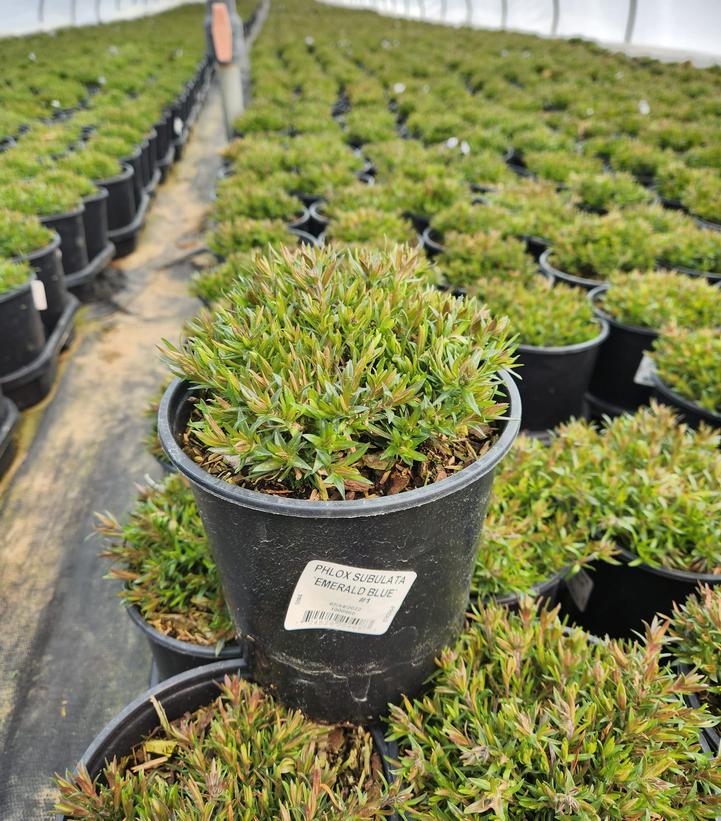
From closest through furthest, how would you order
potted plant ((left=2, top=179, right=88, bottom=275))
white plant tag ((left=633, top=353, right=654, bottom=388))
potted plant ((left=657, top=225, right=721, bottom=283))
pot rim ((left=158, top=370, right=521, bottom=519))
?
pot rim ((left=158, top=370, right=521, bottom=519)) < white plant tag ((left=633, top=353, right=654, bottom=388)) < potted plant ((left=657, top=225, right=721, bottom=283)) < potted plant ((left=2, top=179, right=88, bottom=275))

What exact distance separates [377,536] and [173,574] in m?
0.97

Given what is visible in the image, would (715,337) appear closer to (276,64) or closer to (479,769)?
(479,769)

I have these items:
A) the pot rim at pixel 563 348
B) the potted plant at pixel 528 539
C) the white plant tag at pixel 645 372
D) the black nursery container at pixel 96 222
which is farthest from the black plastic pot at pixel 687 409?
the black nursery container at pixel 96 222

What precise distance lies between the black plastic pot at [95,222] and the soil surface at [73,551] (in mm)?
422

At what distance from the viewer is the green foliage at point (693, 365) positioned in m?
2.76

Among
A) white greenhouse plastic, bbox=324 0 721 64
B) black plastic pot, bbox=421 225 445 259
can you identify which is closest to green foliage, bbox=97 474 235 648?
black plastic pot, bbox=421 225 445 259

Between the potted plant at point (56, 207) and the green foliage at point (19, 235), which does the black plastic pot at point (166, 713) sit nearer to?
the green foliage at point (19, 235)

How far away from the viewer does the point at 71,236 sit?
190 inches

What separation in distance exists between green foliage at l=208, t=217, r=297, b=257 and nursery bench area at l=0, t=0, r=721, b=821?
23mm

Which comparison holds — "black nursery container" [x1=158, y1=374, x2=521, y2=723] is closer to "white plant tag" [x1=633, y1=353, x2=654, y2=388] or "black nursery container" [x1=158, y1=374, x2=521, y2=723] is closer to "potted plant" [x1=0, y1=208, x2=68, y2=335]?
"white plant tag" [x1=633, y1=353, x2=654, y2=388]

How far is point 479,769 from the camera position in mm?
1388

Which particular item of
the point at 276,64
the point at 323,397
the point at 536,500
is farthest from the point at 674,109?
the point at 323,397

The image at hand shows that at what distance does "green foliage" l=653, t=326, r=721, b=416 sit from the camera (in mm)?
2758

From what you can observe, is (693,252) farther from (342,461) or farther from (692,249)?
(342,461)
